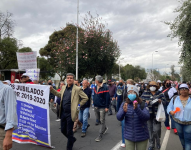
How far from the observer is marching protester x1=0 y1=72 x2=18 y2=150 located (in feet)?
7.84

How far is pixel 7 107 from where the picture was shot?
2.43m

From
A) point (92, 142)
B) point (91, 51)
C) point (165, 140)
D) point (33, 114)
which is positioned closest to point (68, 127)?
point (33, 114)

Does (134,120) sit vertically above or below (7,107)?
below

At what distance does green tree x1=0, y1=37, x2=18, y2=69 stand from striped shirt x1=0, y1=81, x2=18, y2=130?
2921 centimetres

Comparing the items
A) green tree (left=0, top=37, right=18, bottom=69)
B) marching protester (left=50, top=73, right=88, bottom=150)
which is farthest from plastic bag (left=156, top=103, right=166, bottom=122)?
green tree (left=0, top=37, right=18, bottom=69)

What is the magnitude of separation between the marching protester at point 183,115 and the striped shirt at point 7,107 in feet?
10.6

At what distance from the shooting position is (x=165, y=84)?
289 inches

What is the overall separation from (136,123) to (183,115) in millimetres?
1389

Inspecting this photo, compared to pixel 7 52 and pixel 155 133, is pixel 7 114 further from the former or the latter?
pixel 7 52

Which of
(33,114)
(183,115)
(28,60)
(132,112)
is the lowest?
(33,114)

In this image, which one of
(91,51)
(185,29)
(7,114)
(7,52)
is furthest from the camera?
(7,52)

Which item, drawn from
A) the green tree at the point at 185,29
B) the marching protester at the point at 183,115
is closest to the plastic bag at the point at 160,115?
the marching protester at the point at 183,115

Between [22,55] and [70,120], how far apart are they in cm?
946

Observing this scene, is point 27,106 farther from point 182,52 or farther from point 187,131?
point 182,52
